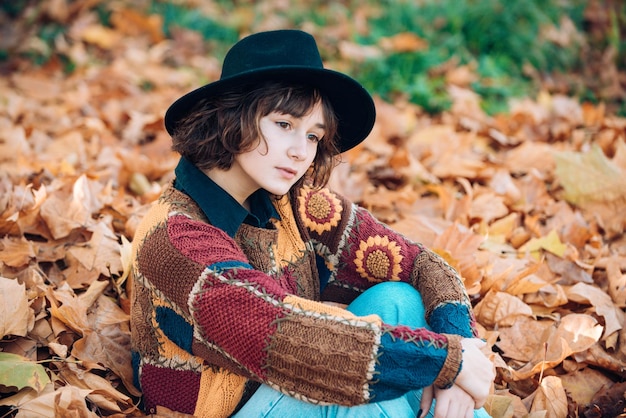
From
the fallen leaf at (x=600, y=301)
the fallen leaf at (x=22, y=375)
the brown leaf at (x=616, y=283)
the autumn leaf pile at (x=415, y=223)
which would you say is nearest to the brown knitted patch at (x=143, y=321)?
the autumn leaf pile at (x=415, y=223)

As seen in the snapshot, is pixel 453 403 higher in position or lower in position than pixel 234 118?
lower

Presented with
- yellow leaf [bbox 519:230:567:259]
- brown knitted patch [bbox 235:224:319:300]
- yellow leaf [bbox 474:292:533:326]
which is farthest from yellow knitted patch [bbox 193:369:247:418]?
yellow leaf [bbox 519:230:567:259]

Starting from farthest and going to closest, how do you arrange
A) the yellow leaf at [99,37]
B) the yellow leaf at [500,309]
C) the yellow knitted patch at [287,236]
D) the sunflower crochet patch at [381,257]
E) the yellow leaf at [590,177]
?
1. the yellow leaf at [99,37]
2. the yellow leaf at [590,177]
3. the yellow leaf at [500,309]
4. the sunflower crochet patch at [381,257]
5. the yellow knitted patch at [287,236]

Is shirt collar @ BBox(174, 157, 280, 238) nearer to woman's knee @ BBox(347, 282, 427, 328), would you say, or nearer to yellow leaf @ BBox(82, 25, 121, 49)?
woman's knee @ BBox(347, 282, 427, 328)

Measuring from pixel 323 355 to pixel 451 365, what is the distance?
34 centimetres

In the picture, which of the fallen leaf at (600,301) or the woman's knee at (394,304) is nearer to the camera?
the woman's knee at (394,304)

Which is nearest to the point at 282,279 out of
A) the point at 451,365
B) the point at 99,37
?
the point at 451,365

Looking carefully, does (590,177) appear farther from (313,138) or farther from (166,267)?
(166,267)

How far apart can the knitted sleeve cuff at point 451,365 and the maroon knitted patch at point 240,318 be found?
442 millimetres

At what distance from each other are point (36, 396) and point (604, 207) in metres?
2.63

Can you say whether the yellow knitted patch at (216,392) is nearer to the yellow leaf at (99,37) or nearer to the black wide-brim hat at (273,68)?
the black wide-brim hat at (273,68)

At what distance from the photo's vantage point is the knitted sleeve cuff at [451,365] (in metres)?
1.53

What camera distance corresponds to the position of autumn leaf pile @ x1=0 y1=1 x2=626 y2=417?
1923mm

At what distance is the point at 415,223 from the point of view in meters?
2.73
